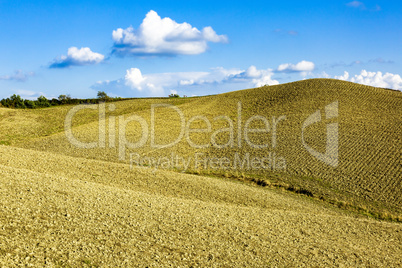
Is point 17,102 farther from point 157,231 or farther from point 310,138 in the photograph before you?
point 157,231

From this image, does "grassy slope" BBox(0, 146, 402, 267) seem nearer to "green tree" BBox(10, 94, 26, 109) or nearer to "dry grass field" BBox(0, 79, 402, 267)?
"dry grass field" BBox(0, 79, 402, 267)

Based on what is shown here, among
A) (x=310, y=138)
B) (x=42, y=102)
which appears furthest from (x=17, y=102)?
(x=310, y=138)

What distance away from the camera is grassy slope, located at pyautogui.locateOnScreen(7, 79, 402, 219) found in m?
29.5

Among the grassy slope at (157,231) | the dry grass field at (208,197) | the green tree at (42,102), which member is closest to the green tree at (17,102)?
the green tree at (42,102)

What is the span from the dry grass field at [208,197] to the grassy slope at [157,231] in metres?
0.05

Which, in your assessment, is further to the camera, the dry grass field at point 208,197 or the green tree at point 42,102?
the green tree at point 42,102

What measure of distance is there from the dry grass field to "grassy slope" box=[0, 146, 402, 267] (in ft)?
0.18

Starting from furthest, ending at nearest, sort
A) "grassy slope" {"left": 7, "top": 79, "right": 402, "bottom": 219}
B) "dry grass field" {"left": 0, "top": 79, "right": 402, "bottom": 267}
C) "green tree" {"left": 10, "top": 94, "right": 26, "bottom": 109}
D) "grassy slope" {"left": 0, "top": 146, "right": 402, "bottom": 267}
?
1. "green tree" {"left": 10, "top": 94, "right": 26, "bottom": 109}
2. "grassy slope" {"left": 7, "top": 79, "right": 402, "bottom": 219}
3. "dry grass field" {"left": 0, "top": 79, "right": 402, "bottom": 267}
4. "grassy slope" {"left": 0, "top": 146, "right": 402, "bottom": 267}

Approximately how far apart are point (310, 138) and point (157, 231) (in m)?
34.5

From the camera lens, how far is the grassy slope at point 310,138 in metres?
29.5

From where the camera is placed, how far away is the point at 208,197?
22.7 meters

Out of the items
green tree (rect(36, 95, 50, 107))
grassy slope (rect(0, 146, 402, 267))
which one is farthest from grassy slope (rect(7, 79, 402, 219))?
green tree (rect(36, 95, 50, 107))

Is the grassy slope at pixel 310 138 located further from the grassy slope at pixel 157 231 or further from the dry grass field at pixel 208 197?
the grassy slope at pixel 157 231

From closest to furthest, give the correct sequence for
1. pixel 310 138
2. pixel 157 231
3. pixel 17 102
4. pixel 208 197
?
pixel 157 231, pixel 208 197, pixel 310 138, pixel 17 102
